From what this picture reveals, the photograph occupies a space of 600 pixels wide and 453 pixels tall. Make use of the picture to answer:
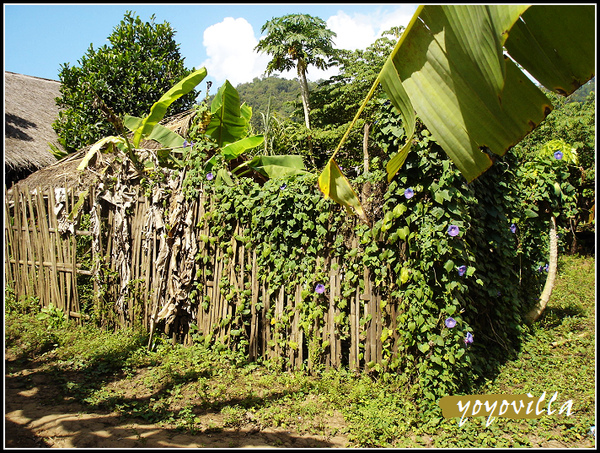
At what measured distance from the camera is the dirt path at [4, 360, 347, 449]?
2.96 m

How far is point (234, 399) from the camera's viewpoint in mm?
3689

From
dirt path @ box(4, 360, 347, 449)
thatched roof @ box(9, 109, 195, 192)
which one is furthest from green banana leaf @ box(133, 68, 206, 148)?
dirt path @ box(4, 360, 347, 449)

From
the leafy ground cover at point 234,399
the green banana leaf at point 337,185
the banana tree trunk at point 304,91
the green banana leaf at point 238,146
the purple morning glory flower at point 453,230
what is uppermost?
the banana tree trunk at point 304,91

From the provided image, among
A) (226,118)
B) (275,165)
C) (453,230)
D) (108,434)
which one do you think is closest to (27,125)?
(226,118)

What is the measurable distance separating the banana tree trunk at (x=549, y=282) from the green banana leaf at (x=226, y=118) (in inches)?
181

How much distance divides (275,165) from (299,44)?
56.6 ft

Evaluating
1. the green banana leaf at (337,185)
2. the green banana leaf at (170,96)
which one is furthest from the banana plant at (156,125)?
the green banana leaf at (337,185)

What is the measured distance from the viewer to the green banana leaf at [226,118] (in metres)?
5.72

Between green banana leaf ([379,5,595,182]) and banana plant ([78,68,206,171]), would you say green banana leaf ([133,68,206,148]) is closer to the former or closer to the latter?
banana plant ([78,68,206,171])

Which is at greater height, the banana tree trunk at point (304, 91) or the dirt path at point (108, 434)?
the banana tree trunk at point (304, 91)

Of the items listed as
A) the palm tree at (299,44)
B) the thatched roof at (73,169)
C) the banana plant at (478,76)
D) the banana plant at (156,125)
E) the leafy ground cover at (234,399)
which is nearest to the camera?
the banana plant at (478,76)

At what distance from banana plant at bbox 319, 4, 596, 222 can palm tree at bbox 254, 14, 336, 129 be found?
20819 mm

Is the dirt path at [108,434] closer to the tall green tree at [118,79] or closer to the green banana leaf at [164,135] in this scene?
the green banana leaf at [164,135]

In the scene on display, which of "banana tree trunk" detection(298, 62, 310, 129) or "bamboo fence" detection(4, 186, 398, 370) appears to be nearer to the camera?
"bamboo fence" detection(4, 186, 398, 370)
